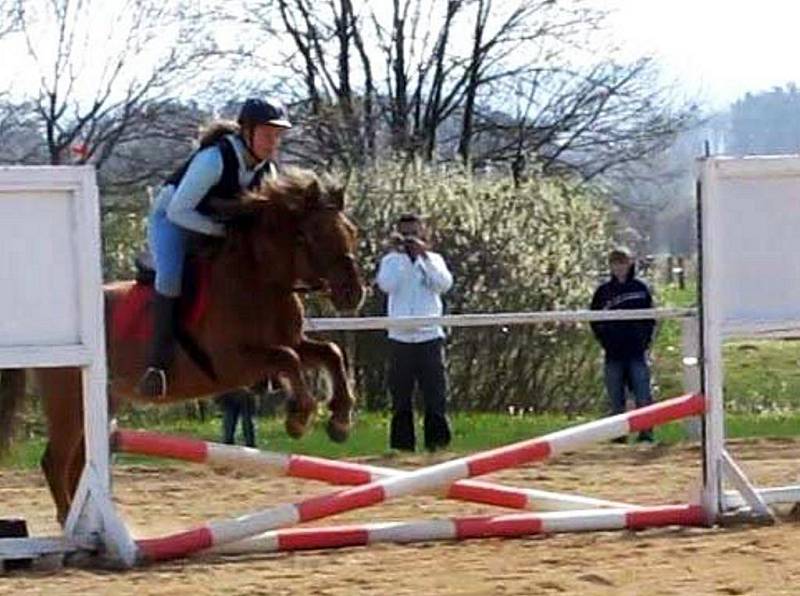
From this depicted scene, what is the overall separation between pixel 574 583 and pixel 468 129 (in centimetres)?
2785

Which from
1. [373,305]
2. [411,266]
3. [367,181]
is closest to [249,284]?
[411,266]

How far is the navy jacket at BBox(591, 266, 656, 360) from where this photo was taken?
15.2 meters

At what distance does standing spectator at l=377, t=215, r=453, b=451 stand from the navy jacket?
152 centimetres

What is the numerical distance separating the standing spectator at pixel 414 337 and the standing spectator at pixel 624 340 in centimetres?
157

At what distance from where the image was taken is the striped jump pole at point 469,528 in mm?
8602

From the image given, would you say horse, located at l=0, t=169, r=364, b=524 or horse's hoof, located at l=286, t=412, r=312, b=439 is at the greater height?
horse, located at l=0, t=169, r=364, b=524

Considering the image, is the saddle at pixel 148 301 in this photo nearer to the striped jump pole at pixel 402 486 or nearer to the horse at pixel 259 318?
the horse at pixel 259 318

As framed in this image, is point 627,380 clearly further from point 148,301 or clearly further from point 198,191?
point 198,191

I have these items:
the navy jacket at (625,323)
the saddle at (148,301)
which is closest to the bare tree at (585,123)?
the navy jacket at (625,323)

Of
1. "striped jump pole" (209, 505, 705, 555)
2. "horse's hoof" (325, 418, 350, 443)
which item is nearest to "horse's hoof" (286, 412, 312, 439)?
"horse's hoof" (325, 418, 350, 443)

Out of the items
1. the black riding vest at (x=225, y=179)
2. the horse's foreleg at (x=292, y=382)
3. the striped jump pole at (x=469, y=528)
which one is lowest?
the striped jump pole at (x=469, y=528)

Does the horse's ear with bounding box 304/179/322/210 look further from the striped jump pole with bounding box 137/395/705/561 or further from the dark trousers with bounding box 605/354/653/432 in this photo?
the dark trousers with bounding box 605/354/653/432

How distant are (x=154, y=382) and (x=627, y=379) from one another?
691 centimetres

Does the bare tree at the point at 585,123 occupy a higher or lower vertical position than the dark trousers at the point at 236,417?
higher
